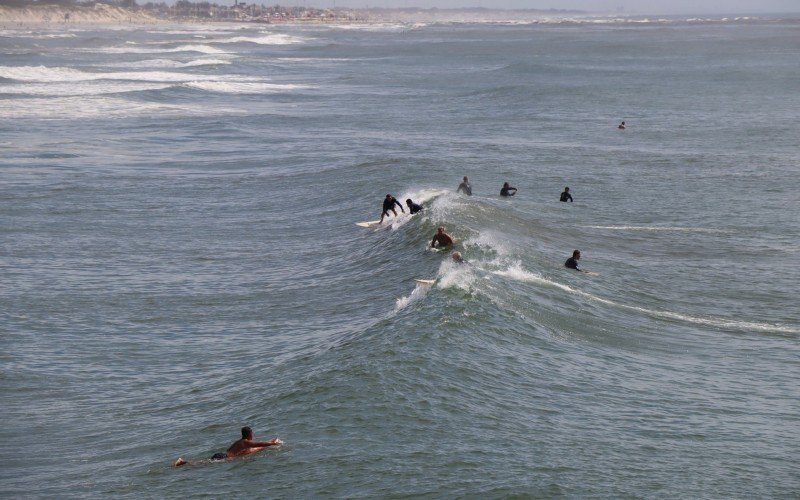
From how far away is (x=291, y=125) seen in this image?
61.1 meters

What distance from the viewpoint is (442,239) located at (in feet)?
95.0

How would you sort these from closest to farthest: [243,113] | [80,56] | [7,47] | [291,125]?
[291,125]
[243,113]
[80,56]
[7,47]

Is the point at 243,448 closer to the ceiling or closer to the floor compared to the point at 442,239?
closer to the floor

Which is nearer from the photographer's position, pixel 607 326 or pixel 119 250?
pixel 607 326

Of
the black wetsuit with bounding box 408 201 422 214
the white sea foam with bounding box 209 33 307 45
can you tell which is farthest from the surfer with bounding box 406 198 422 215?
the white sea foam with bounding box 209 33 307 45

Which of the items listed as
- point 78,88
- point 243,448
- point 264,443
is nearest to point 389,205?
point 264,443

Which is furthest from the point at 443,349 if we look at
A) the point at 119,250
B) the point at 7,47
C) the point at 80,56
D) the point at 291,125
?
the point at 7,47

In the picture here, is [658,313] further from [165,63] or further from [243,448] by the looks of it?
[165,63]

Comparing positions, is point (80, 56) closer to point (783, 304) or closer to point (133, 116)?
point (133, 116)

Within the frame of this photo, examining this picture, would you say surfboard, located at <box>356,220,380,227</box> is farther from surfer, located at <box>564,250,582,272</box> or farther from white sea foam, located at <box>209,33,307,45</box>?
white sea foam, located at <box>209,33,307,45</box>

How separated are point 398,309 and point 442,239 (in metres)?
5.51

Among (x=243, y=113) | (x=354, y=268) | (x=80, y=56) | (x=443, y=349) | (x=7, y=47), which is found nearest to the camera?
(x=443, y=349)

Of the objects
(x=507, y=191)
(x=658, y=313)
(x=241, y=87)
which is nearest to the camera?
(x=658, y=313)

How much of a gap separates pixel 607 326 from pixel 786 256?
32.2ft
